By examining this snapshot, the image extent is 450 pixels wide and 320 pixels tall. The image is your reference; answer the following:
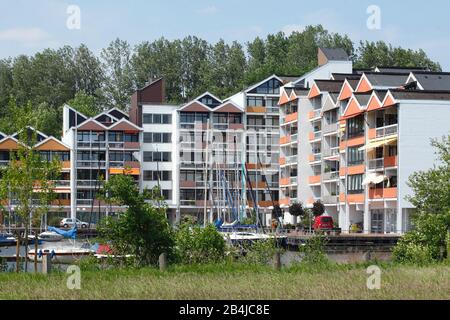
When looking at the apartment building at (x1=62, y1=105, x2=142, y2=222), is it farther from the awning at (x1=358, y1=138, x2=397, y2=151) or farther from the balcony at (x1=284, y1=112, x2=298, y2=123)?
the awning at (x1=358, y1=138, x2=397, y2=151)

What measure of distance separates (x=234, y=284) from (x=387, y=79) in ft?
203

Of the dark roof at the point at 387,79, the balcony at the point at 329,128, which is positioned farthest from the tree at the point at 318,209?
the dark roof at the point at 387,79

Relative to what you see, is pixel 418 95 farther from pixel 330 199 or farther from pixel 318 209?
pixel 330 199

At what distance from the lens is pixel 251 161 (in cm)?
10725

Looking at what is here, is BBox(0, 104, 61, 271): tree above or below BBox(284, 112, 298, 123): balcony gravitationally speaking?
below

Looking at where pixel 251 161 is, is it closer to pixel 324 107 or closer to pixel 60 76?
pixel 324 107

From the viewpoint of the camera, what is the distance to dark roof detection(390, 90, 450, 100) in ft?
242

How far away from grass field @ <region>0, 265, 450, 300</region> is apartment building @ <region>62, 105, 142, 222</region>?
75431 mm

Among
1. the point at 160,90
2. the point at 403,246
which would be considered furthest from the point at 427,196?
the point at 160,90

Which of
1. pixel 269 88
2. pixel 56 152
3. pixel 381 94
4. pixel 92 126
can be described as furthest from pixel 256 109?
pixel 381 94

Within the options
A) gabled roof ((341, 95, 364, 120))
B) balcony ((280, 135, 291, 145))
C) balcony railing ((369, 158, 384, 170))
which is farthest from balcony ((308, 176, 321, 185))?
balcony railing ((369, 158, 384, 170))

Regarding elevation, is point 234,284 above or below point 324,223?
above

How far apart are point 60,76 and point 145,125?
108 ft

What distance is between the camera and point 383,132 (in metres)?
76.2
